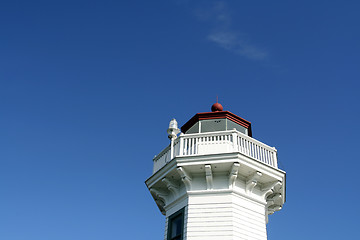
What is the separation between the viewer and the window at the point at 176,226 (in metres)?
14.4

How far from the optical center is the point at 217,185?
14859 millimetres

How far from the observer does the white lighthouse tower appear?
14031 millimetres

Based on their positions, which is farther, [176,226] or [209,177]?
[176,226]

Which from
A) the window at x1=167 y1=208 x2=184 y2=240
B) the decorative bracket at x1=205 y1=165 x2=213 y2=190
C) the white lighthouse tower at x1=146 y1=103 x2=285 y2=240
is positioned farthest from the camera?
the decorative bracket at x1=205 y1=165 x2=213 y2=190

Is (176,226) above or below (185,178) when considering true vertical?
below

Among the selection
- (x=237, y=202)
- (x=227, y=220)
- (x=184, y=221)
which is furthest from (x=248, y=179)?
(x=184, y=221)

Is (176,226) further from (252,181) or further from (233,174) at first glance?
(252,181)

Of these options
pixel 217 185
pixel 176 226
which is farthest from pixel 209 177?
pixel 176 226

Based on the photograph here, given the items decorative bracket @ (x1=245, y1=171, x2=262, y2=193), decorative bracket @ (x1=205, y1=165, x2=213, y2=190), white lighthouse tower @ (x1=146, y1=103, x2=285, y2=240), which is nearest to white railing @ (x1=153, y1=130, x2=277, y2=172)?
white lighthouse tower @ (x1=146, y1=103, x2=285, y2=240)

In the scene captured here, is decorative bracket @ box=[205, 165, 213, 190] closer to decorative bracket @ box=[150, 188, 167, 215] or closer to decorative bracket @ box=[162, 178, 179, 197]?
decorative bracket @ box=[162, 178, 179, 197]

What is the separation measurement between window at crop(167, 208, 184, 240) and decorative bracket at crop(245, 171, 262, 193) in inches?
109

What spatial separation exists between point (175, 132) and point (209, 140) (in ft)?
5.33

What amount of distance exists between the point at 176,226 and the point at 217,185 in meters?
2.28

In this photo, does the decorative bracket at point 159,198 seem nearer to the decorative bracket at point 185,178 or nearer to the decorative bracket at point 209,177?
the decorative bracket at point 185,178
